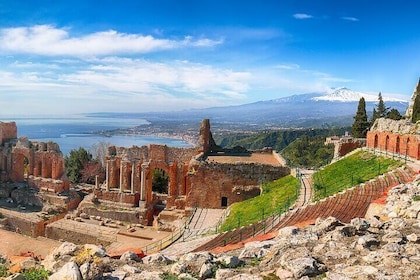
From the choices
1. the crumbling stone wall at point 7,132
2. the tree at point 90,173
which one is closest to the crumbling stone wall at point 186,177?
the tree at point 90,173

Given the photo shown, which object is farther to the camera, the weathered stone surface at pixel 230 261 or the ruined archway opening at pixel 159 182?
the ruined archway opening at pixel 159 182

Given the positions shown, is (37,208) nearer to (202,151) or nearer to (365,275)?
(202,151)

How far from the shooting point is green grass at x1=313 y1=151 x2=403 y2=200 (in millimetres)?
17527

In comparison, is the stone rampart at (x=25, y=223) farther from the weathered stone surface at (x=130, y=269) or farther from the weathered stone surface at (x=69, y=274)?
the weathered stone surface at (x=69, y=274)

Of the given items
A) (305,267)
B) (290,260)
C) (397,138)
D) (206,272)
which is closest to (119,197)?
(397,138)

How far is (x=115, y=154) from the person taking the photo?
34.0 meters

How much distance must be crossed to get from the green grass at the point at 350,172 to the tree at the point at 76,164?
31886 mm

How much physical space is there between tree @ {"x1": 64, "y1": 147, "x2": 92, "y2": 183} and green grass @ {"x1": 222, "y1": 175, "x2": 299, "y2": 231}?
2722 cm

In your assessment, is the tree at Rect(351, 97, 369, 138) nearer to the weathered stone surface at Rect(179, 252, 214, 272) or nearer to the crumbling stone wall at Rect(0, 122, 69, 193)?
the crumbling stone wall at Rect(0, 122, 69, 193)

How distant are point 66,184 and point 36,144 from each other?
6261 mm

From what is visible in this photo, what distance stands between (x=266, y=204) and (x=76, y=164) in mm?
32388

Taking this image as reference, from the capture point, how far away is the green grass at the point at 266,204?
1881 centimetres

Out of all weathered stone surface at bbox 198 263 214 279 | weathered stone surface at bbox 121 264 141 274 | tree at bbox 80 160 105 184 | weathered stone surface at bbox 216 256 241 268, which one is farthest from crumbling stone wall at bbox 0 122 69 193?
weathered stone surface at bbox 198 263 214 279

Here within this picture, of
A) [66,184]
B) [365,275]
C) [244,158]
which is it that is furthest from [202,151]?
[365,275]
